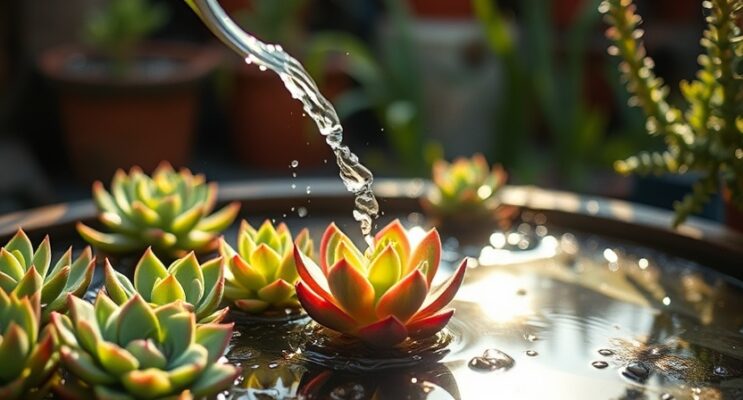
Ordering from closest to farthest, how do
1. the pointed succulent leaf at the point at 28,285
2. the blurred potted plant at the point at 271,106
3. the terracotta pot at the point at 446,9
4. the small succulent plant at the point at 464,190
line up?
the pointed succulent leaf at the point at 28,285 → the small succulent plant at the point at 464,190 → the blurred potted plant at the point at 271,106 → the terracotta pot at the point at 446,9

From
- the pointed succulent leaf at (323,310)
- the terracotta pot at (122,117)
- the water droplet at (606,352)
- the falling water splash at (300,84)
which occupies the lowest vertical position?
the pointed succulent leaf at (323,310)

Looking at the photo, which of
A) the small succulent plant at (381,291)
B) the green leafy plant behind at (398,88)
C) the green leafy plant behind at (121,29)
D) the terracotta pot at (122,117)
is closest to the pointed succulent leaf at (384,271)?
the small succulent plant at (381,291)

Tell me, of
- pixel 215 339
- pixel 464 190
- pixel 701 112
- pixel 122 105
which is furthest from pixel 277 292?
pixel 122 105

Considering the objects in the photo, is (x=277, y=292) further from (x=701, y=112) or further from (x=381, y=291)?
(x=701, y=112)

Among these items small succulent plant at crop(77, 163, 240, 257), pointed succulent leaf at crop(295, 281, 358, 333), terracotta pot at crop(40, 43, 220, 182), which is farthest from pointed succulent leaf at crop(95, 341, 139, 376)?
terracotta pot at crop(40, 43, 220, 182)

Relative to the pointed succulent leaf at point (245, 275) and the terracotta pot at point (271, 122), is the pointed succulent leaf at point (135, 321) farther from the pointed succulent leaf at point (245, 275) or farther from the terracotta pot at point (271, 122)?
the terracotta pot at point (271, 122)

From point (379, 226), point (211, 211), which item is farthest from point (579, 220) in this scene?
point (211, 211)

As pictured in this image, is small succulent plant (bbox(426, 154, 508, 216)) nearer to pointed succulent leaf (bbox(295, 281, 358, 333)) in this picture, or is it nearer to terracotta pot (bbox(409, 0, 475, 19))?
pointed succulent leaf (bbox(295, 281, 358, 333))
